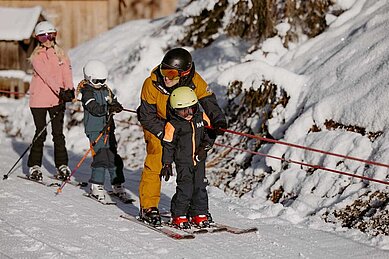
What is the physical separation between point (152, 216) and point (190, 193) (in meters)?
0.48

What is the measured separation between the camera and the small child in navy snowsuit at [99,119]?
31.1 feet

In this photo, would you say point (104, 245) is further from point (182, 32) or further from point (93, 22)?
point (93, 22)

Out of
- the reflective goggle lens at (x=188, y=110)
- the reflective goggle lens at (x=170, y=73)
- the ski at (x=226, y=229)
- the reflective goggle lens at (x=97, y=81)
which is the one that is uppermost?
the reflective goggle lens at (x=170, y=73)

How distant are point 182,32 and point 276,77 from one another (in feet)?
19.1

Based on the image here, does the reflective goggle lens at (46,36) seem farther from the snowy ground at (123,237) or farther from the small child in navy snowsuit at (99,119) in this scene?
the snowy ground at (123,237)

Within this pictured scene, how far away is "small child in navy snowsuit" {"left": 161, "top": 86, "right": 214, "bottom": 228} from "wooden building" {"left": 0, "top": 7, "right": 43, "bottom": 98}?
1159 centimetres

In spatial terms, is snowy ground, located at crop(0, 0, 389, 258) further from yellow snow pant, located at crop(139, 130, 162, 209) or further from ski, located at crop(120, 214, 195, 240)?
yellow snow pant, located at crop(139, 130, 162, 209)

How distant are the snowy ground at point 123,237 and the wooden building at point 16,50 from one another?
32.8 ft

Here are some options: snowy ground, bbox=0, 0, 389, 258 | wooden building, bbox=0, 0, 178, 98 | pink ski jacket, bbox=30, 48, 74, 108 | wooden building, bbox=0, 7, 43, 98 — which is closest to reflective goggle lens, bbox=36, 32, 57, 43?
pink ski jacket, bbox=30, 48, 74, 108

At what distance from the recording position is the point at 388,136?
28.7 feet

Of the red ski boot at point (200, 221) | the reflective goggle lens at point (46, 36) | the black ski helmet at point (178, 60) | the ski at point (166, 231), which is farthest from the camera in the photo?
the reflective goggle lens at point (46, 36)

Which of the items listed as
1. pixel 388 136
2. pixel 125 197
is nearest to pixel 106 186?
pixel 125 197

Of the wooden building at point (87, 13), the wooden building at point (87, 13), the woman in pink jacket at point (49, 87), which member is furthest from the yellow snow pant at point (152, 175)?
the wooden building at point (87, 13)

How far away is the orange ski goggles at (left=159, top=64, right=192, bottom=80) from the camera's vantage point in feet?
25.8
